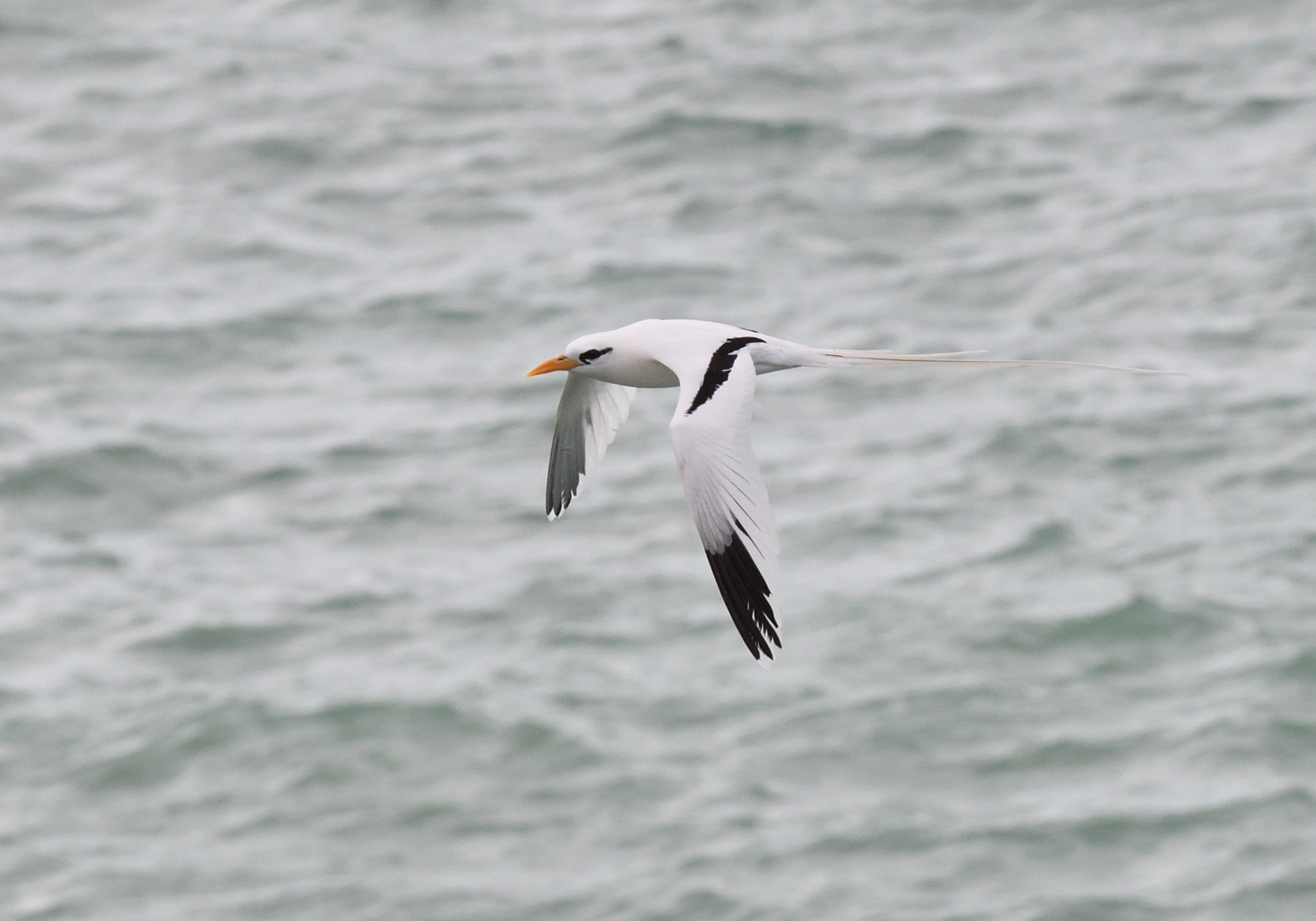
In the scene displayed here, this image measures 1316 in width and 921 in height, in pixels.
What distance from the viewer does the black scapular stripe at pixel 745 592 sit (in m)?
9.53

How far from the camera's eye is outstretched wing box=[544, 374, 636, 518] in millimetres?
12227

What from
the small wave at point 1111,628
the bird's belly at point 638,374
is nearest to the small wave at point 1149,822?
the small wave at point 1111,628

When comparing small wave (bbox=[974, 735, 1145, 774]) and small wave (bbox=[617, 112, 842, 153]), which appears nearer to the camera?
small wave (bbox=[974, 735, 1145, 774])

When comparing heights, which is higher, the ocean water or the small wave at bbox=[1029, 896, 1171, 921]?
the ocean water

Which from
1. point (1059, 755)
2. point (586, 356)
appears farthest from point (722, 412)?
point (1059, 755)

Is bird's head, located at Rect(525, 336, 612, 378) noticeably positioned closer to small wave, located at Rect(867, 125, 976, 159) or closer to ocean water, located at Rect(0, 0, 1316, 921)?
ocean water, located at Rect(0, 0, 1316, 921)

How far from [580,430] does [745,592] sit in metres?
2.82

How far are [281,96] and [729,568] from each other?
99.2ft

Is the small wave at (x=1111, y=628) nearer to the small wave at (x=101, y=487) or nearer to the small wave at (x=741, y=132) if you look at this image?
the small wave at (x=101, y=487)

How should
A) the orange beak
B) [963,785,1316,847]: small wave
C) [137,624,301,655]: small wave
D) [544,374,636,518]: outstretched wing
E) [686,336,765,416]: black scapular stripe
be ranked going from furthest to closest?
1. [137,624,301,655]: small wave
2. [963,785,1316,847]: small wave
3. [544,374,636,518]: outstretched wing
4. the orange beak
5. [686,336,765,416]: black scapular stripe

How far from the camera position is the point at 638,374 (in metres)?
10.7

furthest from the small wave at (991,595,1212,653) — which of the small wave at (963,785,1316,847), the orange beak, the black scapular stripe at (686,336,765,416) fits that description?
the black scapular stripe at (686,336,765,416)

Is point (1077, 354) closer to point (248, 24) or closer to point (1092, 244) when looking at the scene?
point (1092, 244)

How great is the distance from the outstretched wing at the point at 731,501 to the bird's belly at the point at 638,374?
2.37ft
